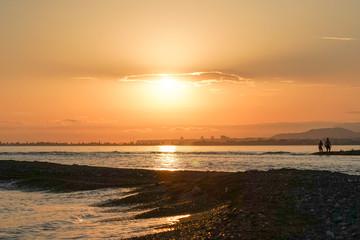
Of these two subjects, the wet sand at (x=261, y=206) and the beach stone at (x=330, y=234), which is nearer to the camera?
the beach stone at (x=330, y=234)

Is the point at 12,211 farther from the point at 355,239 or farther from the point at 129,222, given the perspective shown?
the point at 355,239

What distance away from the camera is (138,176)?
43.3 metres

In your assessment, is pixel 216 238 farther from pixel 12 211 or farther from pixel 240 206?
pixel 12 211

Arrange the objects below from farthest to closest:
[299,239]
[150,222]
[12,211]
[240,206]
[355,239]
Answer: [12,211]
[150,222]
[240,206]
[299,239]
[355,239]

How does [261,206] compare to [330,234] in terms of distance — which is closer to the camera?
[330,234]

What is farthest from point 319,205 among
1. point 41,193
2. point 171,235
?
point 41,193

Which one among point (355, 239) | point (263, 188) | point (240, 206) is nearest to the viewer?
point (355, 239)

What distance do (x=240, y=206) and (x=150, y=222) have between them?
4.32 metres

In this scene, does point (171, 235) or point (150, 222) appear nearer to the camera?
point (171, 235)

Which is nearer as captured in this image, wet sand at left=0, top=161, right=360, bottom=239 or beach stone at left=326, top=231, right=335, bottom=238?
beach stone at left=326, top=231, right=335, bottom=238

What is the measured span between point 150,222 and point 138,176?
25343 mm

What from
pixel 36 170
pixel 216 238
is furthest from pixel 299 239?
pixel 36 170

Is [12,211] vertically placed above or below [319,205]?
below

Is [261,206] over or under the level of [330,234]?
over
